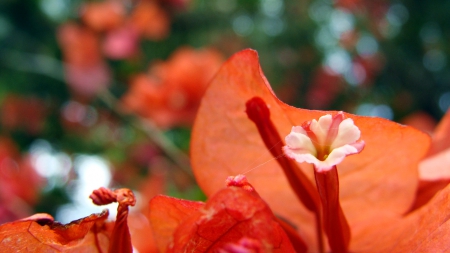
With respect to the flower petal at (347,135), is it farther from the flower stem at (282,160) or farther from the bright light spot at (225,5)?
the bright light spot at (225,5)

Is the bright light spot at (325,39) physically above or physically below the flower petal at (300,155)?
above

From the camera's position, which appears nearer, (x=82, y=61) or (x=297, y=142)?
(x=297, y=142)

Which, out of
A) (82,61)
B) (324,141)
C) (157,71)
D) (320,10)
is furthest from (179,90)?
(320,10)

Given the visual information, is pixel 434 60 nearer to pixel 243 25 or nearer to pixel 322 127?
pixel 243 25

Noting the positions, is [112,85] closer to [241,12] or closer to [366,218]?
[241,12]

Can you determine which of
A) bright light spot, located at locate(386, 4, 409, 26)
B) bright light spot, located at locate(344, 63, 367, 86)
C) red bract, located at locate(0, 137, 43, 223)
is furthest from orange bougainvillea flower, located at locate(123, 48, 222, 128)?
bright light spot, located at locate(386, 4, 409, 26)

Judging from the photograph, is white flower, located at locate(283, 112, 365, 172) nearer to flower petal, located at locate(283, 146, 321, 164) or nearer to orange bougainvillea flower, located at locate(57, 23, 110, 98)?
flower petal, located at locate(283, 146, 321, 164)

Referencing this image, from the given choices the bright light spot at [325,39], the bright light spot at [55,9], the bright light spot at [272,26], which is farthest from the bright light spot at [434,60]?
the bright light spot at [55,9]

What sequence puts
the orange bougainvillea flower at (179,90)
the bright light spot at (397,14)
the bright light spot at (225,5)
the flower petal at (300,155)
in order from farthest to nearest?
the bright light spot at (397,14), the bright light spot at (225,5), the orange bougainvillea flower at (179,90), the flower petal at (300,155)
